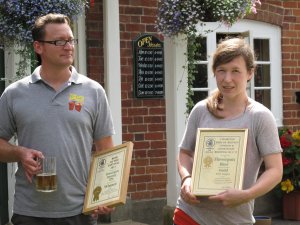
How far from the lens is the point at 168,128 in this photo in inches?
254

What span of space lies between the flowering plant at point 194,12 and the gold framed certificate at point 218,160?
112 inches

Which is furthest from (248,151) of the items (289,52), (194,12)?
(289,52)

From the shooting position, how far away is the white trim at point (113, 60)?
21.7ft

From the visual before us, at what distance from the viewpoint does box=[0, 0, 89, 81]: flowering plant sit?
474 cm

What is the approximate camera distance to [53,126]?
3.24m

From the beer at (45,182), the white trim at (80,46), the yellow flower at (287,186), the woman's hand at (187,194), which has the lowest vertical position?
the yellow flower at (287,186)

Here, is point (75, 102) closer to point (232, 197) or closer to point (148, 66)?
point (232, 197)

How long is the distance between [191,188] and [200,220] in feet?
0.59

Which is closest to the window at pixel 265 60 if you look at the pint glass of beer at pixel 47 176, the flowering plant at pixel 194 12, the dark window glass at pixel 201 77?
the dark window glass at pixel 201 77

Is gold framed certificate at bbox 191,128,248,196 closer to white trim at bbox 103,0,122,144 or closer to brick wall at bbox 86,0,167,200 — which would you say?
white trim at bbox 103,0,122,144

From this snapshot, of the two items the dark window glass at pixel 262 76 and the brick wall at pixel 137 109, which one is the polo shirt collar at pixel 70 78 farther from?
the dark window glass at pixel 262 76

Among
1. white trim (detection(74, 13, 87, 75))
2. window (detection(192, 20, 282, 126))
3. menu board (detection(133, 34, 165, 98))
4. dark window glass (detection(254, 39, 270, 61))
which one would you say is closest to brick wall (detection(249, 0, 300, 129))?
window (detection(192, 20, 282, 126))

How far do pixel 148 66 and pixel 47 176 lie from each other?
4106 millimetres

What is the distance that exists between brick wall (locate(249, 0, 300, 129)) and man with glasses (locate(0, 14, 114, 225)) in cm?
520
